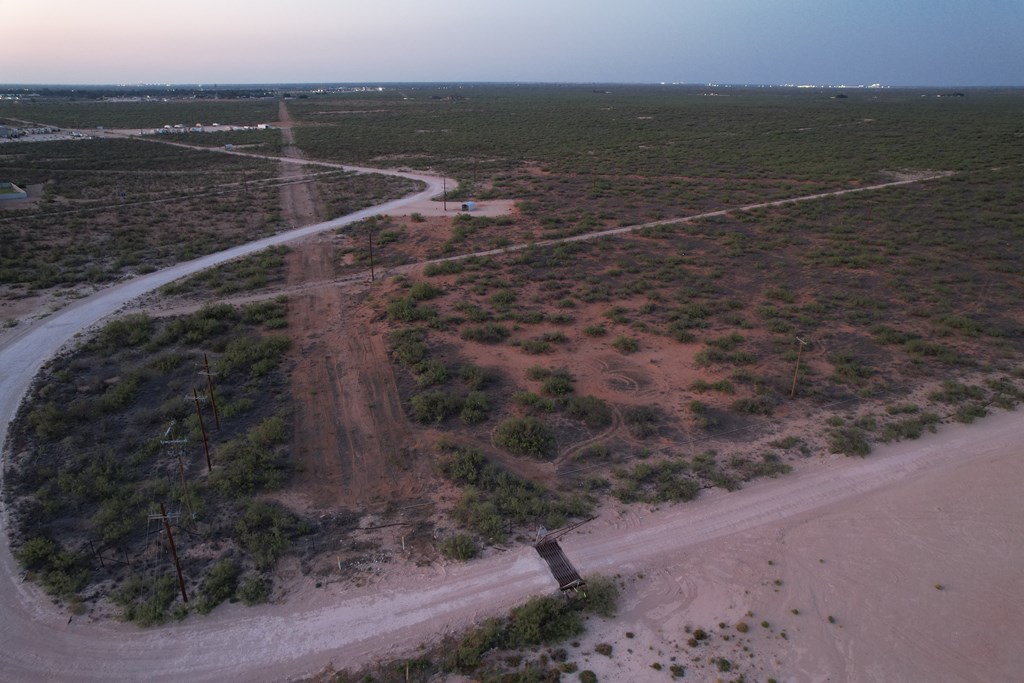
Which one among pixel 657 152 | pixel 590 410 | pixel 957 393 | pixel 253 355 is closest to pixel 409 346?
pixel 253 355

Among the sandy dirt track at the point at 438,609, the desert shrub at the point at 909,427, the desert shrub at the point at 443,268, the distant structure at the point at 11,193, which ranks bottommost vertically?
the sandy dirt track at the point at 438,609

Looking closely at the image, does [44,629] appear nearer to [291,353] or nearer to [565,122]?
[291,353]

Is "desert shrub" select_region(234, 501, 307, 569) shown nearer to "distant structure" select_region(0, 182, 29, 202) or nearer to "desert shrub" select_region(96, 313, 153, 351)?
"desert shrub" select_region(96, 313, 153, 351)

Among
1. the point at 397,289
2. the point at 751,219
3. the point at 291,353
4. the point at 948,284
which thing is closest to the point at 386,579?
the point at 291,353

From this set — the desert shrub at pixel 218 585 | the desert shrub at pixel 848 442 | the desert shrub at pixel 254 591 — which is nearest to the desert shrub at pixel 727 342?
the desert shrub at pixel 848 442

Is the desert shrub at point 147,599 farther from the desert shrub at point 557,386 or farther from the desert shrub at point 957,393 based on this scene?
the desert shrub at point 957,393

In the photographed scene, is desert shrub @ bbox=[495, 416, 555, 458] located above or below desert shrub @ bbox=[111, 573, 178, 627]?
above

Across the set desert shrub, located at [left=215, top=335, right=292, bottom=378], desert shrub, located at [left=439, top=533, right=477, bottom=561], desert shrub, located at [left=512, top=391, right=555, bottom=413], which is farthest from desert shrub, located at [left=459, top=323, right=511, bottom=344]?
desert shrub, located at [left=439, top=533, right=477, bottom=561]
